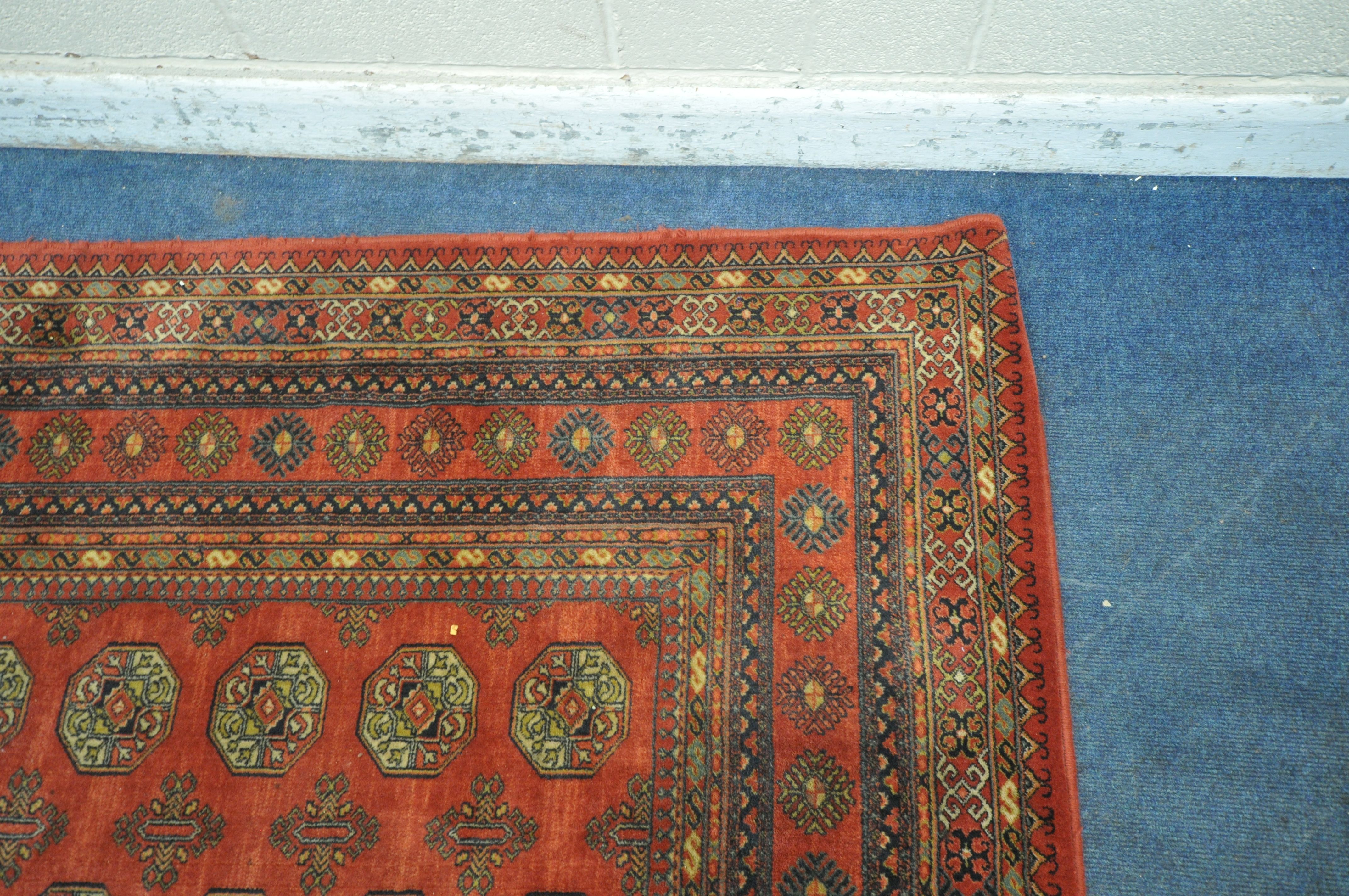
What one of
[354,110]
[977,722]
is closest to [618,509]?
[977,722]

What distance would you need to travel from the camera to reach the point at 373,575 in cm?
148

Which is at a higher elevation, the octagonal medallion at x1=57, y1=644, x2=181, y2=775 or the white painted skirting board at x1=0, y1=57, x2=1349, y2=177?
the white painted skirting board at x1=0, y1=57, x2=1349, y2=177

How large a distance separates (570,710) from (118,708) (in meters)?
0.84

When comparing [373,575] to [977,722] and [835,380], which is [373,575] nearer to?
[835,380]

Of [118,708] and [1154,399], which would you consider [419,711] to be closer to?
[118,708]

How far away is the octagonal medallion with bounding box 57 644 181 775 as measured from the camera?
1.41 meters

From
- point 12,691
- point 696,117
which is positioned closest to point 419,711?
point 12,691

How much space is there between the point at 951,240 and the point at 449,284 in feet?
3.57

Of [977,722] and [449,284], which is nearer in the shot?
[977,722]

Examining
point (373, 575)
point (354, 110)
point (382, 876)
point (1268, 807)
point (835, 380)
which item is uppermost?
point (354, 110)

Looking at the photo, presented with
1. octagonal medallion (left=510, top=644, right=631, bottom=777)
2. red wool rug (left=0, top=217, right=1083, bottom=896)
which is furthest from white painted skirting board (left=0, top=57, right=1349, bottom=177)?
octagonal medallion (left=510, top=644, right=631, bottom=777)

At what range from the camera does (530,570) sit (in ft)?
4.84

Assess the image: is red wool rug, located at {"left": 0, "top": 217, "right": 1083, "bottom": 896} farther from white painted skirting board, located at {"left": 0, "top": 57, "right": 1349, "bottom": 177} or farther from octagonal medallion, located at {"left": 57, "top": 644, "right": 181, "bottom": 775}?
white painted skirting board, located at {"left": 0, "top": 57, "right": 1349, "bottom": 177}

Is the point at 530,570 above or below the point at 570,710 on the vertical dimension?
above
